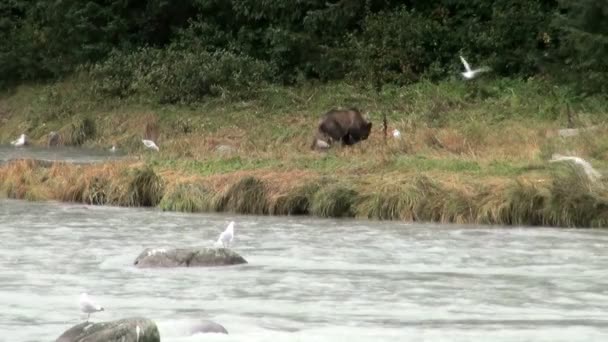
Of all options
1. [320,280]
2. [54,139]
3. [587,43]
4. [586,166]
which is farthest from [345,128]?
[54,139]

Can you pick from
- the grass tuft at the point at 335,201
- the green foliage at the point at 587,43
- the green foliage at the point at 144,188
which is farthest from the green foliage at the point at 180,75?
the grass tuft at the point at 335,201

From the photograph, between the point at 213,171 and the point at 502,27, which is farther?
the point at 502,27

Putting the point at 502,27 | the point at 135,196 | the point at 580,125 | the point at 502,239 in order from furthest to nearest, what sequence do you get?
the point at 502,27 → the point at 580,125 → the point at 135,196 → the point at 502,239

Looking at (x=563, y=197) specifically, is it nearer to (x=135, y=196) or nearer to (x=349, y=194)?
(x=349, y=194)

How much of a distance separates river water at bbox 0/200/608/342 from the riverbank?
Result: 53 centimetres

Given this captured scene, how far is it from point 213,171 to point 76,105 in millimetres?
17773

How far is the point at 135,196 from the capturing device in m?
21.7

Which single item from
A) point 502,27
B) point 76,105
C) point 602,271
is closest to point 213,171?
point 602,271

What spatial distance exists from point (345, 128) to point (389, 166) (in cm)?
460

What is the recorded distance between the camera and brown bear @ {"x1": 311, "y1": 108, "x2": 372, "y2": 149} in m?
25.7

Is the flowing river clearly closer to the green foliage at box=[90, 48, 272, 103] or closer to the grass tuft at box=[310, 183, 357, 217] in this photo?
the grass tuft at box=[310, 183, 357, 217]

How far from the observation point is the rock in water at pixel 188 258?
15453 millimetres

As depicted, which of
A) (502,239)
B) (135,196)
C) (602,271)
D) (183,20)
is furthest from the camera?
(183,20)

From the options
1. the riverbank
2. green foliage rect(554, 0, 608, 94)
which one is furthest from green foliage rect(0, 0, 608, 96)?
green foliage rect(554, 0, 608, 94)
